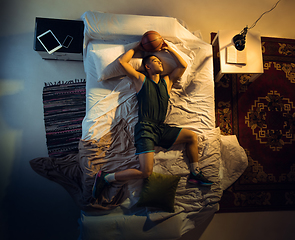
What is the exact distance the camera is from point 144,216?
1519mm

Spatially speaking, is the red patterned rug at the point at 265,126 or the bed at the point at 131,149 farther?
the red patterned rug at the point at 265,126

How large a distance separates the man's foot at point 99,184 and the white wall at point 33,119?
0.70 m

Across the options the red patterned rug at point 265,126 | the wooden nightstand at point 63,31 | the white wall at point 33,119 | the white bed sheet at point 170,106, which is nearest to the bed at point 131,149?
the white bed sheet at point 170,106

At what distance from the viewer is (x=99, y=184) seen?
1505mm

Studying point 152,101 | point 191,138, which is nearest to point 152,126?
point 152,101

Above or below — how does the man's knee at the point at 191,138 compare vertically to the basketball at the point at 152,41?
below

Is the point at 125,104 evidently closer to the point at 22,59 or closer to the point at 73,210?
the point at 73,210

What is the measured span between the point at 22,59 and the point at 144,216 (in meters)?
2.37

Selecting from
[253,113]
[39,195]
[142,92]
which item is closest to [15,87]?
[39,195]

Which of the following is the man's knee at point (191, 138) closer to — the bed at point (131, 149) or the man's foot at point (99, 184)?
the bed at point (131, 149)

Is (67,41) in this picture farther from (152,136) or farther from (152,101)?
(152,136)

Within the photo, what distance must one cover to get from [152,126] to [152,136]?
0.10 m

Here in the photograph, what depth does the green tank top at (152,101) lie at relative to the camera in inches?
64.6

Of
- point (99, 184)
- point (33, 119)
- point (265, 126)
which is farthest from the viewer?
point (265, 126)
